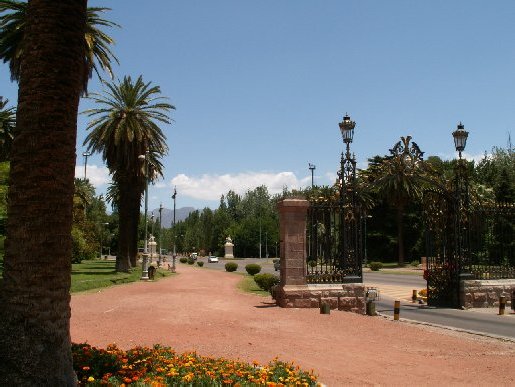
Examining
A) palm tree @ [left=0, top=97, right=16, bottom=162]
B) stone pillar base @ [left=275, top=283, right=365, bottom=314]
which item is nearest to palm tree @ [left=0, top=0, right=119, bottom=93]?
palm tree @ [left=0, top=97, right=16, bottom=162]

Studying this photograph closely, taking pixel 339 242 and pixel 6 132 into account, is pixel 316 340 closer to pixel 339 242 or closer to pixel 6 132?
pixel 339 242

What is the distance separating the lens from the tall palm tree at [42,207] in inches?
180

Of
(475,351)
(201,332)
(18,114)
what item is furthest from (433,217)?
(18,114)

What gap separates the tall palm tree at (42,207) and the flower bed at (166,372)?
0.81 meters

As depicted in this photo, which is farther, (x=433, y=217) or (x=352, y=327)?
(x=433, y=217)

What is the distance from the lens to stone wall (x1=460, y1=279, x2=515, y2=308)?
17.9 meters

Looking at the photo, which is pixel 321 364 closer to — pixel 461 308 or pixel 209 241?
pixel 461 308

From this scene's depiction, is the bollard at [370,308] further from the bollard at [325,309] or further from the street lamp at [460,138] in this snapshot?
the street lamp at [460,138]

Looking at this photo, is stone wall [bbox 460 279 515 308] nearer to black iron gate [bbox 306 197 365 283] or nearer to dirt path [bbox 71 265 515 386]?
black iron gate [bbox 306 197 365 283]

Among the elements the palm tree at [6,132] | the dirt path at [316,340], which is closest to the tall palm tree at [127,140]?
the palm tree at [6,132]

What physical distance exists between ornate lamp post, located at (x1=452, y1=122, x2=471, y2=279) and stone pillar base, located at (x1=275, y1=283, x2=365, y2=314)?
446 cm

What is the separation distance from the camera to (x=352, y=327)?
41.7 ft

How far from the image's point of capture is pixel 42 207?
4.65m

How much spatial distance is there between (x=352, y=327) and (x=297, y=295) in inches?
116
